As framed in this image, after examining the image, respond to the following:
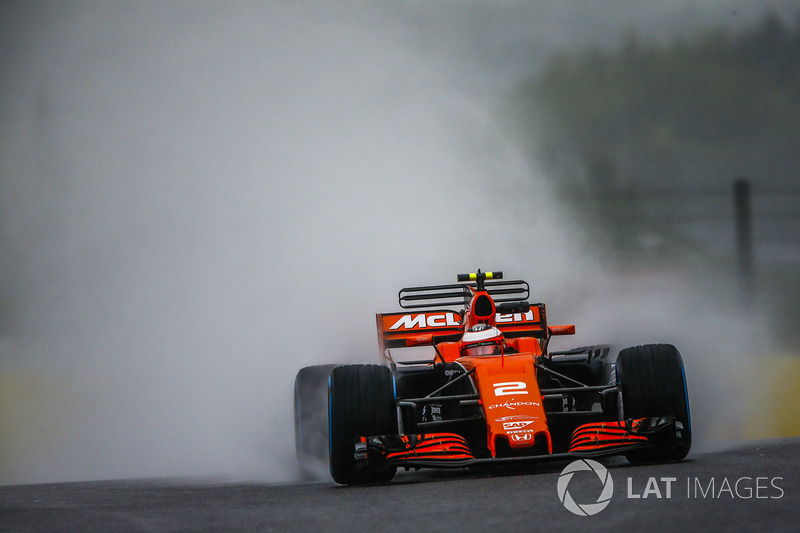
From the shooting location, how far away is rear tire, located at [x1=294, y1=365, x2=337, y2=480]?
1009cm

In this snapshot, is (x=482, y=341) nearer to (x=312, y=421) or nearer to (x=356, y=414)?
→ (x=356, y=414)

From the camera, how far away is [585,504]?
500 centimetres

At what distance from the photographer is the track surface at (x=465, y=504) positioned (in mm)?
4466

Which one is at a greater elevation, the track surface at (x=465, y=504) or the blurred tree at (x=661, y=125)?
the blurred tree at (x=661, y=125)

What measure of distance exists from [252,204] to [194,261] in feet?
5.05

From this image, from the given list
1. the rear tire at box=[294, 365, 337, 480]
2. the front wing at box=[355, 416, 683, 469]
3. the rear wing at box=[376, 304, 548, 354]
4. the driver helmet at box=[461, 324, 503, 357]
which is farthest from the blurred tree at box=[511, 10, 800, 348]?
the front wing at box=[355, 416, 683, 469]

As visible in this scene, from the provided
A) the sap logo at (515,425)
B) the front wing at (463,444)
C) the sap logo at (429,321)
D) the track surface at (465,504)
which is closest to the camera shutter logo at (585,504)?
the track surface at (465,504)

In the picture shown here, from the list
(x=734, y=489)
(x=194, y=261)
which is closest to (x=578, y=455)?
→ (x=734, y=489)

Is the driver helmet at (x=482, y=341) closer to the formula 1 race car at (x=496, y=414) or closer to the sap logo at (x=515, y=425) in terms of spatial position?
the formula 1 race car at (x=496, y=414)

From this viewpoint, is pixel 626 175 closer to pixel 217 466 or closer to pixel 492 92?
pixel 492 92

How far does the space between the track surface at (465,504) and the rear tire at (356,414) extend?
23 cm

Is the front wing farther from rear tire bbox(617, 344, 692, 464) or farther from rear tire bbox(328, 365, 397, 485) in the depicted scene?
rear tire bbox(617, 344, 692, 464)

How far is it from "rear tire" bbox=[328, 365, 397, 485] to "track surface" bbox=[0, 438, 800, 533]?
0.23m

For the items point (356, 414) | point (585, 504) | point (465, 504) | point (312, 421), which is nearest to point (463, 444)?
point (356, 414)
